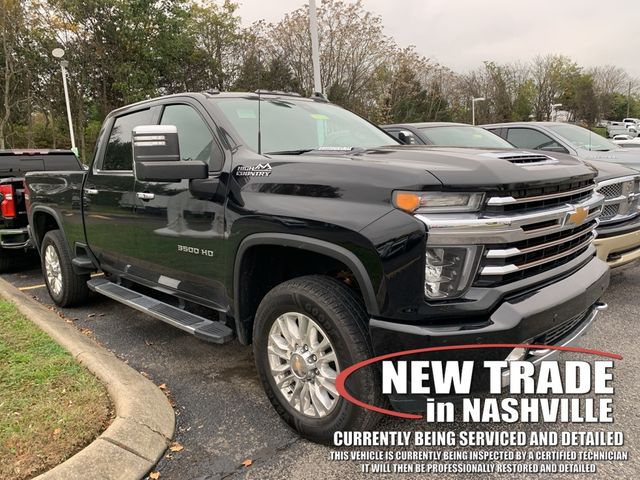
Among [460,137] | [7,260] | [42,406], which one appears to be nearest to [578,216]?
[42,406]

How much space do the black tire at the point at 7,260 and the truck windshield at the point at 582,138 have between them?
816 cm

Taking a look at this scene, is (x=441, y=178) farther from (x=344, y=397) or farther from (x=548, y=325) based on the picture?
(x=344, y=397)

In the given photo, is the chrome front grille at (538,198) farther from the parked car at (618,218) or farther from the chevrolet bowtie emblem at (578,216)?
the parked car at (618,218)

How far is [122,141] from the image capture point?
182 inches

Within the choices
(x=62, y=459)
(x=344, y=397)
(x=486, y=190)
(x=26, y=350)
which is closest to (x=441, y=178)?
(x=486, y=190)

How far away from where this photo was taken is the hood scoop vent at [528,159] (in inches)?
105

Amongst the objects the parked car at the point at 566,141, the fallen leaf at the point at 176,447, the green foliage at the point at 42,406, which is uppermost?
the parked car at the point at 566,141

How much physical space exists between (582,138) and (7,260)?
8677mm

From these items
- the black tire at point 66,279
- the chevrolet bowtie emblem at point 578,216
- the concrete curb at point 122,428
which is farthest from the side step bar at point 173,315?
the chevrolet bowtie emblem at point 578,216

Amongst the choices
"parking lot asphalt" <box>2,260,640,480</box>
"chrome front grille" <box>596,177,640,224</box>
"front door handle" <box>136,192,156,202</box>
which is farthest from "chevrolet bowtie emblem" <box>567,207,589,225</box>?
"front door handle" <box>136,192,156,202</box>

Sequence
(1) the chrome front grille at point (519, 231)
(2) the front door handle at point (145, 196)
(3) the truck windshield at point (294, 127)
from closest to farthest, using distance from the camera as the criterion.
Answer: (1) the chrome front grille at point (519, 231) → (3) the truck windshield at point (294, 127) → (2) the front door handle at point (145, 196)

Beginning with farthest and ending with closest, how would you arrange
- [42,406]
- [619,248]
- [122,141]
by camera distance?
[619,248]
[122,141]
[42,406]

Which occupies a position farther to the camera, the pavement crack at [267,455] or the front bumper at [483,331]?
the pavement crack at [267,455]

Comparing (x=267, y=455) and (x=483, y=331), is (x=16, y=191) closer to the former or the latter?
(x=267, y=455)
